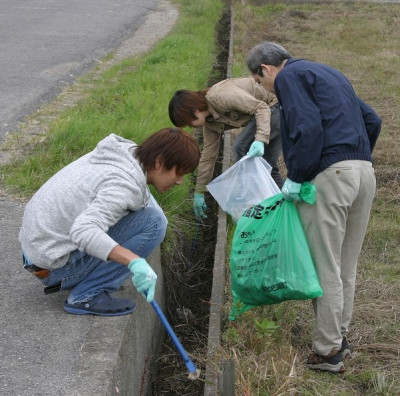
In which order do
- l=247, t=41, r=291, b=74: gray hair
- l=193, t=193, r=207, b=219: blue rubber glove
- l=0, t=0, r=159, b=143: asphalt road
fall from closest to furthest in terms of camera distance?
l=247, t=41, r=291, b=74: gray hair → l=193, t=193, r=207, b=219: blue rubber glove → l=0, t=0, r=159, b=143: asphalt road

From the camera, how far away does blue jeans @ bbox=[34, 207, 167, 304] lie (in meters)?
3.60

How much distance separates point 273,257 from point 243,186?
1378 millimetres

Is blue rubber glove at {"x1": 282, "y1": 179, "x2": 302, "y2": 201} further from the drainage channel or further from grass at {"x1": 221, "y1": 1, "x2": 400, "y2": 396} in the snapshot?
the drainage channel

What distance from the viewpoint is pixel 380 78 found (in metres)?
10.9

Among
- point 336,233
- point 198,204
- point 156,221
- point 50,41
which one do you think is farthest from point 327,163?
point 50,41

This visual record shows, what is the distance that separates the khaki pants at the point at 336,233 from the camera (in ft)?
11.3

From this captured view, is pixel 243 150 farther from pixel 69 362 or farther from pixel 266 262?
pixel 69 362

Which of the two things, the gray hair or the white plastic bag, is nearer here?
the gray hair

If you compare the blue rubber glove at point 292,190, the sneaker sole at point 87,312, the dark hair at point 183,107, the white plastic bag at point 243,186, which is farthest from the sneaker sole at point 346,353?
the dark hair at point 183,107

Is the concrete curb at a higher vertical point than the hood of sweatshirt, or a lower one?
lower

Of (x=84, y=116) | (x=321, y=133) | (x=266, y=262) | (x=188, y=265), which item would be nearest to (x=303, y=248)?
(x=266, y=262)

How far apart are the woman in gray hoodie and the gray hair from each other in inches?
24.1

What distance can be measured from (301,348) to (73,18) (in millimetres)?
11668

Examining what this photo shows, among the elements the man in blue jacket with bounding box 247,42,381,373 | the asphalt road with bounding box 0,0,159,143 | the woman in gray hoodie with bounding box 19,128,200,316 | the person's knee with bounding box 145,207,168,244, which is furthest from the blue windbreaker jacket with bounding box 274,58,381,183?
the asphalt road with bounding box 0,0,159,143
